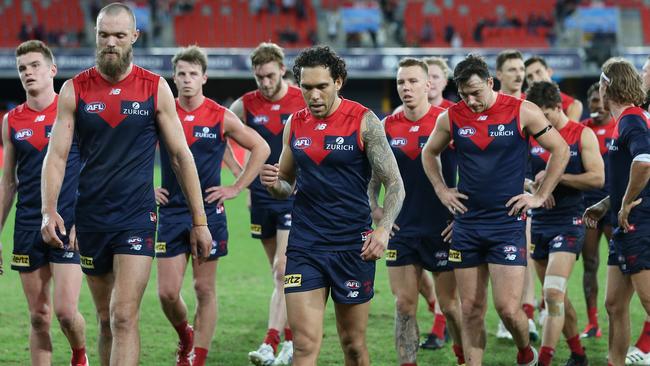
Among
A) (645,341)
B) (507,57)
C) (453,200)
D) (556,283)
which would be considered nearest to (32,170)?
(453,200)

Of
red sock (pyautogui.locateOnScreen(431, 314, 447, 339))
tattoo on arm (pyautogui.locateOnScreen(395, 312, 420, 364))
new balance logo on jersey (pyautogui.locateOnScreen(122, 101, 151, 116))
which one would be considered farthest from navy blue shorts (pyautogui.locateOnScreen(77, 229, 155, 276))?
red sock (pyautogui.locateOnScreen(431, 314, 447, 339))

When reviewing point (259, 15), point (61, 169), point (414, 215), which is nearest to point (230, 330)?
point (414, 215)

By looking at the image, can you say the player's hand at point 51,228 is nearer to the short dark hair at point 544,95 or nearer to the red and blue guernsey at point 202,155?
the red and blue guernsey at point 202,155

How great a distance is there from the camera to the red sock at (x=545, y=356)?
827 centimetres

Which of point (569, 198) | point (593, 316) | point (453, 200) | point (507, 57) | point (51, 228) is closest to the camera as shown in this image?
point (51, 228)

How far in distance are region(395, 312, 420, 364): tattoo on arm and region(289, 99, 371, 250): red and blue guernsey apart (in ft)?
5.39

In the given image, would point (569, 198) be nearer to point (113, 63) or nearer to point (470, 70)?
point (470, 70)

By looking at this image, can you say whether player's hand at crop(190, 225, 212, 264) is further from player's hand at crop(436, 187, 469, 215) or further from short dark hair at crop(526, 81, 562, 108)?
short dark hair at crop(526, 81, 562, 108)

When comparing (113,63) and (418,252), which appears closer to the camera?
(113,63)

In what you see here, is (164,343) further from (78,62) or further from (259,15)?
(259,15)

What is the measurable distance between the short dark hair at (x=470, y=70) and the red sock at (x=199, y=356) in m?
3.03

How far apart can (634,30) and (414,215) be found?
101ft

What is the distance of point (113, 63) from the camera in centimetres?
633

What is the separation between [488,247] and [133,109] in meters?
2.94
